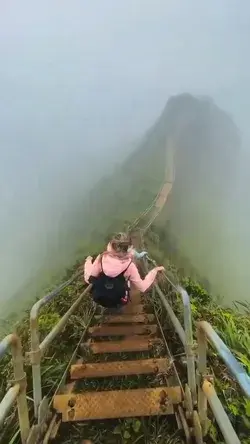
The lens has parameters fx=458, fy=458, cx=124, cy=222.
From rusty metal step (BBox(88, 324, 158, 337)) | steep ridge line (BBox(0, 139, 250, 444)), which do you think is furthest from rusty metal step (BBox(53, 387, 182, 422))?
rusty metal step (BBox(88, 324, 158, 337))

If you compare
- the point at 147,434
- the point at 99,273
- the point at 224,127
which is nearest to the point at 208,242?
the point at 224,127

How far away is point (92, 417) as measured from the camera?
6.82 ft

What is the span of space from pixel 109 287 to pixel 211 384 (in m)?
1.40

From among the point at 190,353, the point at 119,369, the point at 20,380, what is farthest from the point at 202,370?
the point at 119,369

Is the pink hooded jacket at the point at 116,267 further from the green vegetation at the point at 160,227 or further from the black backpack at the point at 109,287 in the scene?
the green vegetation at the point at 160,227

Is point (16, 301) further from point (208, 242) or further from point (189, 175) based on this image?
point (189, 175)

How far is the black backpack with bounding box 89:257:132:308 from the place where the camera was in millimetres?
2959

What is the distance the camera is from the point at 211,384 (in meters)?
1.63

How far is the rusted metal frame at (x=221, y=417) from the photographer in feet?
4.09

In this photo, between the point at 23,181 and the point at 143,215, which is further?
the point at 143,215

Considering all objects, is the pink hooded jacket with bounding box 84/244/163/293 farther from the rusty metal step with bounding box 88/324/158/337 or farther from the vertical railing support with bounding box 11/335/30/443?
the vertical railing support with bounding box 11/335/30/443

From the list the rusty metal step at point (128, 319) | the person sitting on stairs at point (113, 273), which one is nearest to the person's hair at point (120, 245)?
the person sitting on stairs at point (113, 273)

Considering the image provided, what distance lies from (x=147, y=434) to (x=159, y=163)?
3.51m

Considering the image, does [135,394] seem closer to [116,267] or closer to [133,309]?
[116,267]
